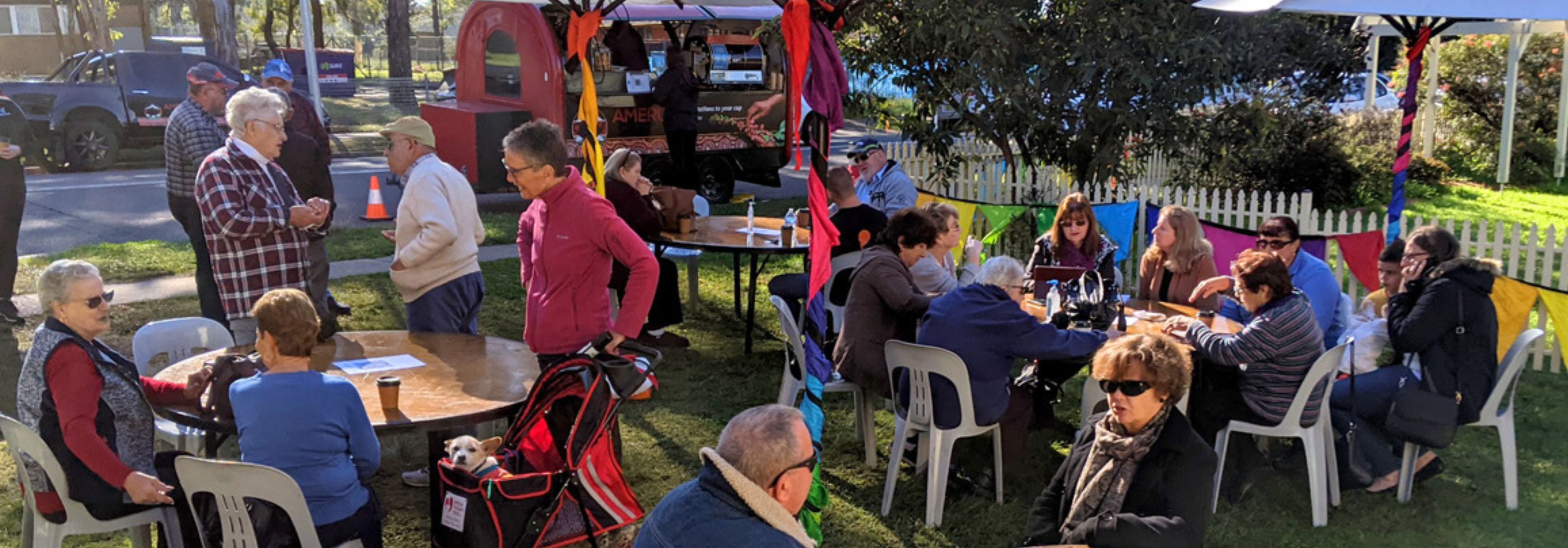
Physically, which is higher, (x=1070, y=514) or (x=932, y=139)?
(x=932, y=139)

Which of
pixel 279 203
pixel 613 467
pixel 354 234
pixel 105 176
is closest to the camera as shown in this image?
pixel 613 467

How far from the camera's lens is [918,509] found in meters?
5.31

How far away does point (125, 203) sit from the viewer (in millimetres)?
13570

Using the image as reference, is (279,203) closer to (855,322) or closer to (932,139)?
(855,322)

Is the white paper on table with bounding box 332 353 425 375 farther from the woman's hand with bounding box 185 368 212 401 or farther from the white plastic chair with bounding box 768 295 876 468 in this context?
the white plastic chair with bounding box 768 295 876 468

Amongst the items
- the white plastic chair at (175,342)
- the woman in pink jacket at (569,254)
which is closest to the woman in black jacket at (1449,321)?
the woman in pink jacket at (569,254)

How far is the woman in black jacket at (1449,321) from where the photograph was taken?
5.03m

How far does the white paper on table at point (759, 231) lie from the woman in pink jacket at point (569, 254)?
3451mm

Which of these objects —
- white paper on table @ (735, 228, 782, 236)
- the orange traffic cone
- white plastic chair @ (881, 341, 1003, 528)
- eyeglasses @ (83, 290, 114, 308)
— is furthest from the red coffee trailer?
eyeglasses @ (83, 290, 114, 308)

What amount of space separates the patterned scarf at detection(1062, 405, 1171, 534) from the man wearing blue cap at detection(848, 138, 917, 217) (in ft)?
15.4

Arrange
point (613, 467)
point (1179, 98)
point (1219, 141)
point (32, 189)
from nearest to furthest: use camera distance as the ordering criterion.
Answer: point (613, 467), point (1179, 98), point (1219, 141), point (32, 189)

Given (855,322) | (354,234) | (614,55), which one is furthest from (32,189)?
(855,322)

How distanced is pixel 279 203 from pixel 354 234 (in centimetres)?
646

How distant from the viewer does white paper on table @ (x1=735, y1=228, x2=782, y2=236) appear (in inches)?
315
